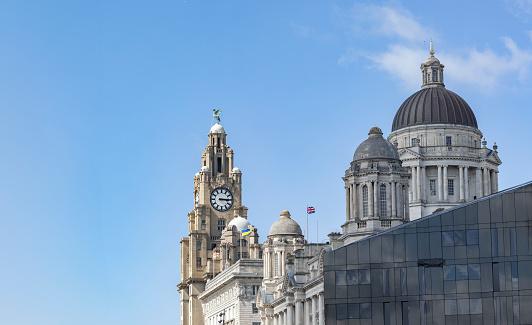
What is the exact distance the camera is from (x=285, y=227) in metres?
161

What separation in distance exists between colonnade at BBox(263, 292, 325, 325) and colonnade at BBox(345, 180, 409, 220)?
1023 cm

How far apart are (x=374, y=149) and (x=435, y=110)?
44.4 metres

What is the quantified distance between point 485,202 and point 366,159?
1671 inches

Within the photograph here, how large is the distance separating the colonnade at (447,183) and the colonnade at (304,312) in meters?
32.4

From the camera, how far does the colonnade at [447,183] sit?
575ft

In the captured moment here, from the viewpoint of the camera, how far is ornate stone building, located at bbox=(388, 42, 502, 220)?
176 metres

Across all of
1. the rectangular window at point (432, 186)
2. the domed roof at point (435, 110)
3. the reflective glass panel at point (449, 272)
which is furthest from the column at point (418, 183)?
the reflective glass panel at point (449, 272)

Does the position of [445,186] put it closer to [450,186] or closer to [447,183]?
[447,183]

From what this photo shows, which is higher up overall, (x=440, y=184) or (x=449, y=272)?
(x=440, y=184)

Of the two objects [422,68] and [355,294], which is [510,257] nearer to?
[355,294]

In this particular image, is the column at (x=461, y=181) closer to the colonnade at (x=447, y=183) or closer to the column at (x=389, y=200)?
the colonnade at (x=447, y=183)

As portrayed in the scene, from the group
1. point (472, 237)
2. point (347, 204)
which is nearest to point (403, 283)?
point (472, 237)

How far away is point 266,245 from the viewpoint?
6348 inches

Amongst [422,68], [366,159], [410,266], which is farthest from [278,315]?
[410,266]
